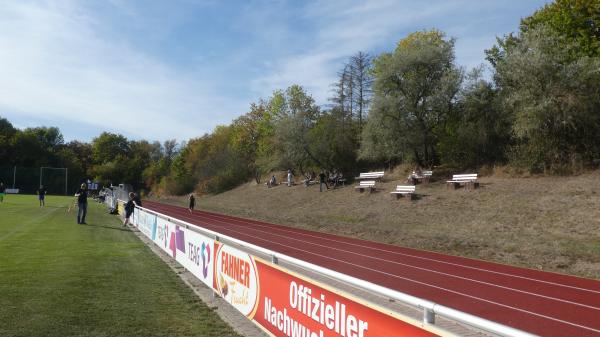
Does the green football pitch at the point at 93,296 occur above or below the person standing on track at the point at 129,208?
below

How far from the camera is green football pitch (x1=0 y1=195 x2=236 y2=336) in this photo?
228 inches

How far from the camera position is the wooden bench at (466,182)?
84.9 feet

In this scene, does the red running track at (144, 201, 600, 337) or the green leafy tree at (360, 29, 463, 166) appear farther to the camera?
the green leafy tree at (360, 29, 463, 166)

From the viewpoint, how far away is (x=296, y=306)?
15.2 feet

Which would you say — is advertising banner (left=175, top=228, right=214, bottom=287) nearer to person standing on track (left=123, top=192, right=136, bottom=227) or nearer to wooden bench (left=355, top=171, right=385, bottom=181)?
person standing on track (left=123, top=192, right=136, bottom=227)

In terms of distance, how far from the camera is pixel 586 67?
24.9m

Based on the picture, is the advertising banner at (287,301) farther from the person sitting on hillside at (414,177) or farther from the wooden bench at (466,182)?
the person sitting on hillside at (414,177)

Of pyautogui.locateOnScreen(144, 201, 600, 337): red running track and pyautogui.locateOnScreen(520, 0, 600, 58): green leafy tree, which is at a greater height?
pyautogui.locateOnScreen(520, 0, 600, 58): green leafy tree

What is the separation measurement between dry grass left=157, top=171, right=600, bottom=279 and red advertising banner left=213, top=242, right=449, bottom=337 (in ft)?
33.0

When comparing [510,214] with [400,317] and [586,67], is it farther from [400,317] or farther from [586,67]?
[400,317]

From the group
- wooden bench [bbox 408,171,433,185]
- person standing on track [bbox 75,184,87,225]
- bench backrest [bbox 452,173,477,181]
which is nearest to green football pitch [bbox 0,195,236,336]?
person standing on track [bbox 75,184,87,225]

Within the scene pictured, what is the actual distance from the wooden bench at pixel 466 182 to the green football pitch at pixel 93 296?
18.7 m

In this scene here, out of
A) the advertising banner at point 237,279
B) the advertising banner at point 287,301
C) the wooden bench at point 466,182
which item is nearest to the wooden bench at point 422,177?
the wooden bench at point 466,182

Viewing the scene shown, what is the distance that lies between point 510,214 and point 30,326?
1878cm
